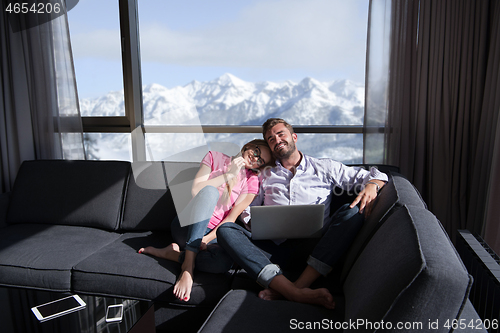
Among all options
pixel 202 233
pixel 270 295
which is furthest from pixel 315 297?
pixel 202 233

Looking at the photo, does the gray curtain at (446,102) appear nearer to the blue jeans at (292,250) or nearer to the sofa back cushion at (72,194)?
the blue jeans at (292,250)

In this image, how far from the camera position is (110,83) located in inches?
121

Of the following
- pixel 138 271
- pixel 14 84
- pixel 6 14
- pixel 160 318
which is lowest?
pixel 160 318

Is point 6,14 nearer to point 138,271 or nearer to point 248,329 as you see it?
point 138,271

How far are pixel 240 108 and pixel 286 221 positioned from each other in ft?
8.13

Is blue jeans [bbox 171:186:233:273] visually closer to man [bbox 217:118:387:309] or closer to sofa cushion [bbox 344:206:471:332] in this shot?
man [bbox 217:118:387:309]

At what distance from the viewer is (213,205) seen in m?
1.77

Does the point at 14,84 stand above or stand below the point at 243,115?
above

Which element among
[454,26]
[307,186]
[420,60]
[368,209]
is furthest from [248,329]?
[454,26]

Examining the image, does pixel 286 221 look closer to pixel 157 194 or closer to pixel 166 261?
pixel 166 261

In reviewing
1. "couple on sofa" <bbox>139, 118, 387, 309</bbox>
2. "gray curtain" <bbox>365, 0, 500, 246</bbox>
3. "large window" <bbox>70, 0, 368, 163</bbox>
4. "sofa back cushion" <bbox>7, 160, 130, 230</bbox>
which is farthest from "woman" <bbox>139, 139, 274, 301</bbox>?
"gray curtain" <bbox>365, 0, 500, 246</bbox>

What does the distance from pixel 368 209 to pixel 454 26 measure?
5.12ft

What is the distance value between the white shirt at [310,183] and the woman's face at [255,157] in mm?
79

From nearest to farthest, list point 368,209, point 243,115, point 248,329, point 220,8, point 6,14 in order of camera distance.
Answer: point 248,329
point 368,209
point 6,14
point 220,8
point 243,115
